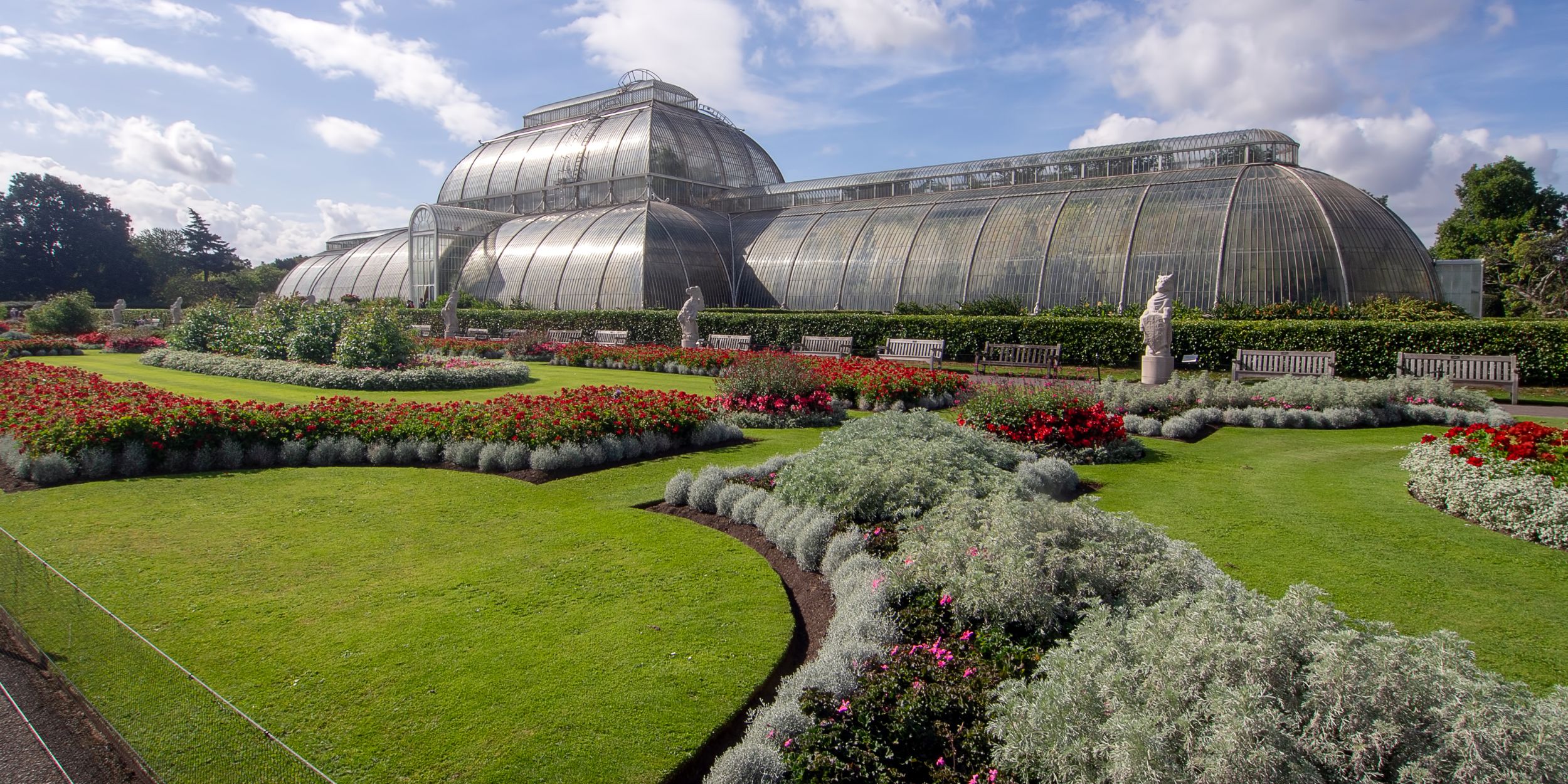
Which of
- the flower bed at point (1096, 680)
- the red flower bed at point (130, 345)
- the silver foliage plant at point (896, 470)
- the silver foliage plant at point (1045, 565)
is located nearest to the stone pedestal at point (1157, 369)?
the silver foliage plant at point (896, 470)

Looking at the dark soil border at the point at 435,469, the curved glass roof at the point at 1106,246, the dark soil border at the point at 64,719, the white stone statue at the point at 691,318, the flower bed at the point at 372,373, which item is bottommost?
the dark soil border at the point at 64,719

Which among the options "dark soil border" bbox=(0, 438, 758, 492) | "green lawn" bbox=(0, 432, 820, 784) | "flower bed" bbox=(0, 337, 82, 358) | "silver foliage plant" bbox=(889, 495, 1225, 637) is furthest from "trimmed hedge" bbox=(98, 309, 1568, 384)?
"flower bed" bbox=(0, 337, 82, 358)

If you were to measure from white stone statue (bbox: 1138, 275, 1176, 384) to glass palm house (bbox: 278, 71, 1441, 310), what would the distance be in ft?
26.1

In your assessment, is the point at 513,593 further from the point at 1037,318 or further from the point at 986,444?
the point at 1037,318

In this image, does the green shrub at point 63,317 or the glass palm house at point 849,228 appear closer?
the glass palm house at point 849,228

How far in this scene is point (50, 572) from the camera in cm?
475

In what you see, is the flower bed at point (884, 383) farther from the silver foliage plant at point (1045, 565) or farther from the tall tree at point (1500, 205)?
the tall tree at point (1500, 205)

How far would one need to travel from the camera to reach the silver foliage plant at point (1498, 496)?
6.55 meters

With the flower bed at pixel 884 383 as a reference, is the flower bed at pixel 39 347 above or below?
above

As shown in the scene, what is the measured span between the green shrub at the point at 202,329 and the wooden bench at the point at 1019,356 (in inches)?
922

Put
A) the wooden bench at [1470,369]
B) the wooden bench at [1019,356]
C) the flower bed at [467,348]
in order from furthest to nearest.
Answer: the flower bed at [467,348] < the wooden bench at [1019,356] < the wooden bench at [1470,369]

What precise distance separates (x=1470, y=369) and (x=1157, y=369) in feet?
17.8

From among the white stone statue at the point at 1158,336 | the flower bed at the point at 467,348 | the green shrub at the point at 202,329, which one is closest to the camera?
the white stone statue at the point at 1158,336

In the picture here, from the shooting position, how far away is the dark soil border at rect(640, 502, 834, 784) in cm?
387
